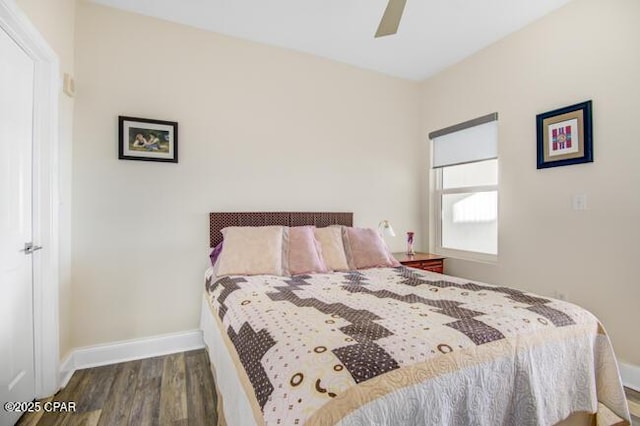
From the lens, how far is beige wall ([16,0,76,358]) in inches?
76.9

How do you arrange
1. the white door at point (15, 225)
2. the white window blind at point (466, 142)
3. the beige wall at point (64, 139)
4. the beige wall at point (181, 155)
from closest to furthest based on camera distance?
the white door at point (15, 225) → the beige wall at point (64, 139) → the beige wall at point (181, 155) → the white window blind at point (466, 142)

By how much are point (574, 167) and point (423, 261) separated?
1407 millimetres

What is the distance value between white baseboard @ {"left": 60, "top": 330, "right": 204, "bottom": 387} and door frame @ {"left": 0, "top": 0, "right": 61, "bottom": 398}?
0.19 metres

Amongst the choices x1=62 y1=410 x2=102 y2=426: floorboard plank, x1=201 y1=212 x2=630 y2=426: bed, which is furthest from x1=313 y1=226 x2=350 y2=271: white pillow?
x1=62 y1=410 x2=102 y2=426: floorboard plank

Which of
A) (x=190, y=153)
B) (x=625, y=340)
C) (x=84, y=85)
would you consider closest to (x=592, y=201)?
(x=625, y=340)

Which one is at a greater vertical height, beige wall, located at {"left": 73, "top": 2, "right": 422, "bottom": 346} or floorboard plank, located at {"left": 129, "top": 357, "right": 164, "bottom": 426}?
beige wall, located at {"left": 73, "top": 2, "right": 422, "bottom": 346}

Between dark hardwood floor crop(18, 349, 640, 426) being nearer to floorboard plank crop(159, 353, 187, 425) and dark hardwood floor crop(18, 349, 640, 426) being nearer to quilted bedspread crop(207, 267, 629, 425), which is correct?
floorboard plank crop(159, 353, 187, 425)

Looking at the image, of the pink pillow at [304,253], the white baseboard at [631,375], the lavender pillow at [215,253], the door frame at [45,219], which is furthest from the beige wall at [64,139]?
the white baseboard at [631,375]

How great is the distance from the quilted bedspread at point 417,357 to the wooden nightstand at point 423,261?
1225mm

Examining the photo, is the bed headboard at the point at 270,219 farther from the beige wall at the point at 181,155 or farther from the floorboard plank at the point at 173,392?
the floorboard plank at the point at 173,392

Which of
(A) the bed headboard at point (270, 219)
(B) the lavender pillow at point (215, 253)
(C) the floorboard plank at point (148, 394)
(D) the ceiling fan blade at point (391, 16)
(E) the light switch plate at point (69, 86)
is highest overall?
(D) the ceiling fan blade at point (391, 16)

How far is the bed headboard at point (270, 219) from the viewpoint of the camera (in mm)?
2578

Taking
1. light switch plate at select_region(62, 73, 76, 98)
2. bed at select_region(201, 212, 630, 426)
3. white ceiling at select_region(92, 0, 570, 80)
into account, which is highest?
white ceiling at select_region(92, 0, 570, 80)

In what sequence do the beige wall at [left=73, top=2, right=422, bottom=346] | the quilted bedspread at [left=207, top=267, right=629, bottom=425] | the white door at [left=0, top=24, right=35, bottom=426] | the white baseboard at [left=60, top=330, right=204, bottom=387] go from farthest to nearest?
the beige wall at [left=73, top=2, right=422, bottom=346], the white baseboard at [left=60, top=330, right=204, bottom=387], the white door at [left=0, top=24, right=35, bottom=426], the quilted bedspread at [left=207, top=267, right=629, bottom=425]
